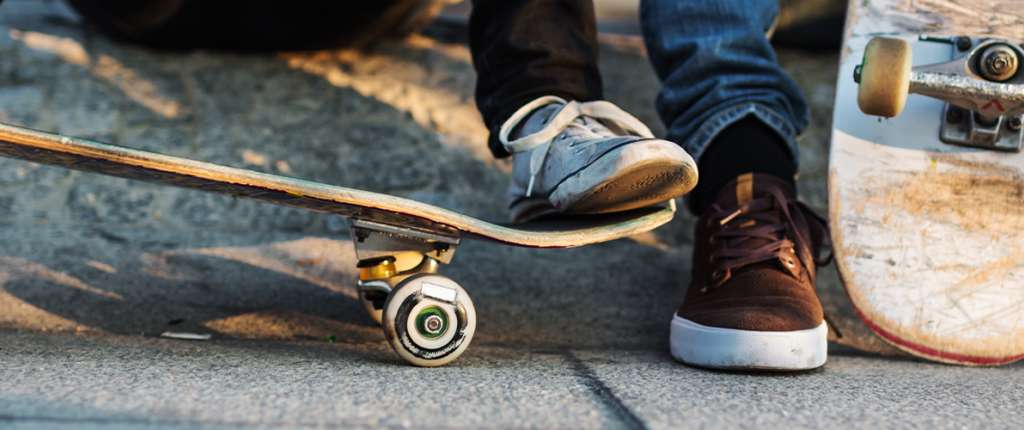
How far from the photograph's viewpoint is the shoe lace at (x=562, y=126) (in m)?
1.43

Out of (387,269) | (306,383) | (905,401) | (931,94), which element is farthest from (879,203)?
(306,383)

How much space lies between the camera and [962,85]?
4.39 feet

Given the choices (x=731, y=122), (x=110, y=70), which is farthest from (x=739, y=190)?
(x=110, y=70)

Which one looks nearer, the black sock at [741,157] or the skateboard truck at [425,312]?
the skateboard truck at [425,312]

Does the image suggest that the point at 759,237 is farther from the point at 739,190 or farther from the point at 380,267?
the point at 380,267

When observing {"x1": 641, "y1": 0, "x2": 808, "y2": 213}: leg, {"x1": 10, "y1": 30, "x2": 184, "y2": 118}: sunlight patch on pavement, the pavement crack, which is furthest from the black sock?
{"x1": 10, "y1": 30, "x2": 184, "y2": 118}: sunlight patch on pavement

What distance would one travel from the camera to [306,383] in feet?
3.55

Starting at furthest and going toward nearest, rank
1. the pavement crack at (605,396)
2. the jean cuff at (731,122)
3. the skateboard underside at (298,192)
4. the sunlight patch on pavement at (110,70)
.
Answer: the sunlight patch on pavement at (110,70), the jean cuff at (731,122), the skateboard underside at (298,192), the pavement crack at (605,396)

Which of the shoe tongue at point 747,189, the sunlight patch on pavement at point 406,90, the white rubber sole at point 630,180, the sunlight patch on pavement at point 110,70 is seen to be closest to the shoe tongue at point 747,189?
the shoe tongue at point 747,189

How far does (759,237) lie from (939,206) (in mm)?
323

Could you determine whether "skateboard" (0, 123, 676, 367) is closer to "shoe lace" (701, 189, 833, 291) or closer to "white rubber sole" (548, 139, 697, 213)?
"white rubber sole" (548, 139, 697, 213)

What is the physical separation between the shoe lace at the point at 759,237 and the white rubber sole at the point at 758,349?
0.40ft

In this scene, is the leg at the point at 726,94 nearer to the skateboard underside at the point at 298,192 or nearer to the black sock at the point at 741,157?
the black sock at the point at 741,157

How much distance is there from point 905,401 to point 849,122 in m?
0.61
